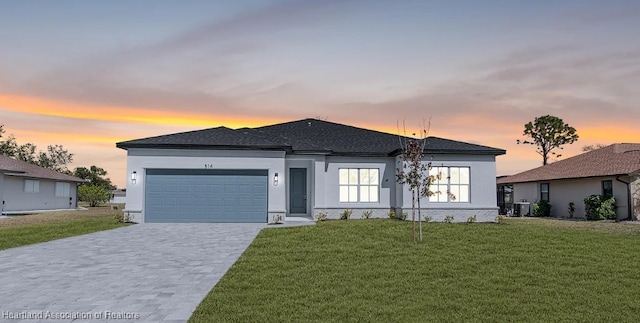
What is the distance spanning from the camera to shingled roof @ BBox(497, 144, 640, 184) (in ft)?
83.7

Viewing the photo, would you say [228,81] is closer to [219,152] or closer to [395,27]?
[219,152]

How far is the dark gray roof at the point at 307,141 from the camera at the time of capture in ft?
64.7

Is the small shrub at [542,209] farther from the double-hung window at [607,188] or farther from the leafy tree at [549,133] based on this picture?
the leafy tree at [549,133]

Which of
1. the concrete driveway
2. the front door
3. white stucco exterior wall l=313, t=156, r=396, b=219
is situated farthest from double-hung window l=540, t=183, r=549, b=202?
the concrete driveway

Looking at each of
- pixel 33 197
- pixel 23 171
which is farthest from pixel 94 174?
pixel 23 171

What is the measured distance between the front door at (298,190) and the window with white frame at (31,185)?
24.0 m

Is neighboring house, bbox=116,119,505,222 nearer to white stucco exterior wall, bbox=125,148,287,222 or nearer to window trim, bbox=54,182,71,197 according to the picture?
white stucco exterior wall, bbox=125,148,287,222

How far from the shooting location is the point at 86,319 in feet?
19.5

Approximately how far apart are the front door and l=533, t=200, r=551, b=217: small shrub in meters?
16.0

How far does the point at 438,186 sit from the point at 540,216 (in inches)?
482

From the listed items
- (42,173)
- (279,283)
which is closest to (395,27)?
(279,283)

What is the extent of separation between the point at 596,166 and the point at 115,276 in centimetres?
2774

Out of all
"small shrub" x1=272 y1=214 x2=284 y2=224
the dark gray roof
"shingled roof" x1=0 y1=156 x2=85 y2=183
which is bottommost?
"small shrub" x1=272 y1=214 x2=284 y2=224

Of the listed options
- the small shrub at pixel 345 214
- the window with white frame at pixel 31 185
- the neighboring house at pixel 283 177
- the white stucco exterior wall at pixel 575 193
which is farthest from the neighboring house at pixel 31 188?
the white stucco exterior wall at pixel 575 193
